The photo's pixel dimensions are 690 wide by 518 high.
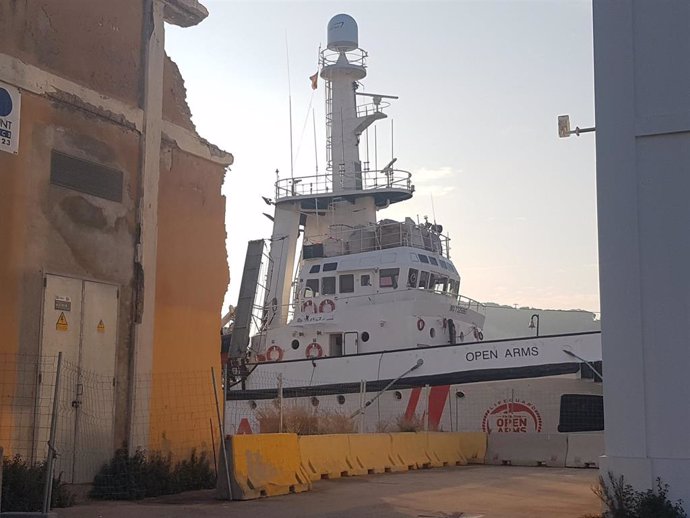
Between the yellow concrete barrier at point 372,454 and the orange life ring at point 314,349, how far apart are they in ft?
27.6

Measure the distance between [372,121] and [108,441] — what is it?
709 inches

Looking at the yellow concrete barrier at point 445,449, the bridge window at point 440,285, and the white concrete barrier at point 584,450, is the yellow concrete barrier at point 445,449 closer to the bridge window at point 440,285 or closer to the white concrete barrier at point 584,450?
the white concrete barrier at point 584,450

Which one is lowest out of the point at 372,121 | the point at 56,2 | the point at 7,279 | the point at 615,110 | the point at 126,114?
the point at 7,279

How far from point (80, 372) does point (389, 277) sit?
13648 mm

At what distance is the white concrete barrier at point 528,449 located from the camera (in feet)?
50.9

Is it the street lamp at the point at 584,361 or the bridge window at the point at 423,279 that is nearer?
the street lamp at the point at 584,361

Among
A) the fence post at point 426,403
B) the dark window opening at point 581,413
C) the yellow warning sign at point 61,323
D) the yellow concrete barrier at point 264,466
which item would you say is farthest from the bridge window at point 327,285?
the yellow warning sign at point 61,323

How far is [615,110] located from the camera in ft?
24.7

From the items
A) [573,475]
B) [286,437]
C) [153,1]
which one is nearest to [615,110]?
[286,437]

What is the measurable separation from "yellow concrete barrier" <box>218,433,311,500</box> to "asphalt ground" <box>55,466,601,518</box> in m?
0.18

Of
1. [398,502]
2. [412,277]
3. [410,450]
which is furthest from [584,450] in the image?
[412,277]

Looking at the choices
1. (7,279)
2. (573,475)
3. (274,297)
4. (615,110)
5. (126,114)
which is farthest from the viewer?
(274,297)

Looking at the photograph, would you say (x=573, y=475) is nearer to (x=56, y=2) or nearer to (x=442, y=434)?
(x=442, y=434)

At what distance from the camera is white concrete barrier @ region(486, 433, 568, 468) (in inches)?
610
